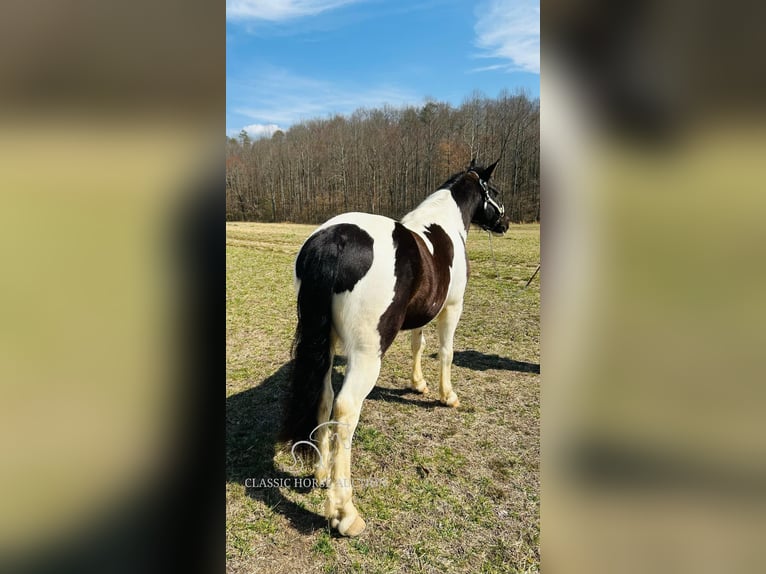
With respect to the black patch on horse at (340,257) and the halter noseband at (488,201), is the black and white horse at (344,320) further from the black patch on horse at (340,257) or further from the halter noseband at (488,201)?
the halter noseband at (488,201)

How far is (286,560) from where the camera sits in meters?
1.88

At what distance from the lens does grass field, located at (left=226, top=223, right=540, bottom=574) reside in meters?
1.94

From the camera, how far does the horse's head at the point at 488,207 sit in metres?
3.59

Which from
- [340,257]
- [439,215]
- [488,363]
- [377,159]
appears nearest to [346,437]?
[340,257]

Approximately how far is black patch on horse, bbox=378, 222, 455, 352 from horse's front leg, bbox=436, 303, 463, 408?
0.62 m

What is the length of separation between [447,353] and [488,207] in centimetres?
163

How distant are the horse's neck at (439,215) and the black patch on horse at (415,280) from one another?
108 mm

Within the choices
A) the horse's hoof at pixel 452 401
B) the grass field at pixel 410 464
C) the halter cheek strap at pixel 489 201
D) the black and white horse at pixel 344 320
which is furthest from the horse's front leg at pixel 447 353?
the halter cheek strap at pixel 489 201

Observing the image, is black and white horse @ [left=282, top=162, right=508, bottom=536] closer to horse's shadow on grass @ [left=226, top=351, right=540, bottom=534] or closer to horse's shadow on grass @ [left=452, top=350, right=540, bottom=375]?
horse's shadow on grass @ [left=226, top=351, right=540, bottom=534]

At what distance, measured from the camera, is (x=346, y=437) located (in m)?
2.12

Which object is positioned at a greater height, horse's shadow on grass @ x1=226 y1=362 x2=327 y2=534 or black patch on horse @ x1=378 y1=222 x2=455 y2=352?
black patch on horse @ x1=378 y1=222 x2=455 y2=352

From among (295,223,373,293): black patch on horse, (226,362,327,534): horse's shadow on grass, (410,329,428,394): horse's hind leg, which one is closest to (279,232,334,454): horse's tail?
(295,223,373,293): black patch on horse
